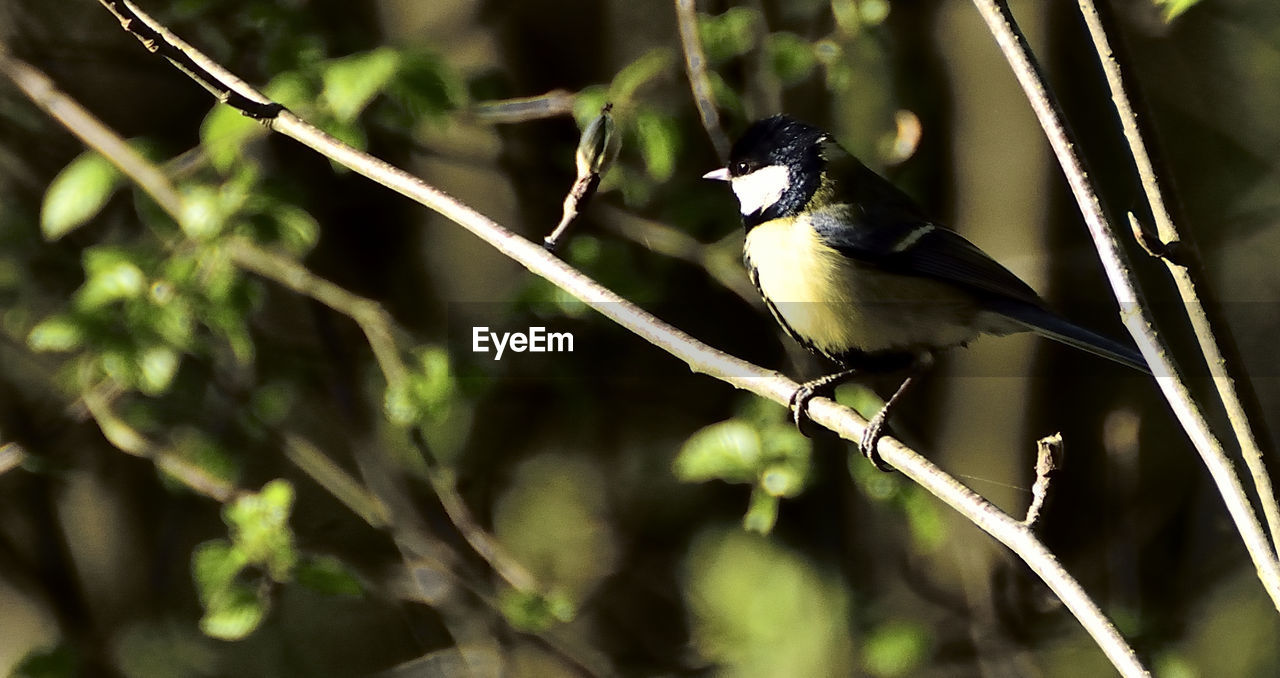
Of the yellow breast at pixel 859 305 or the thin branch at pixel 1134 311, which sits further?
the yellow breast at pixel 859 305

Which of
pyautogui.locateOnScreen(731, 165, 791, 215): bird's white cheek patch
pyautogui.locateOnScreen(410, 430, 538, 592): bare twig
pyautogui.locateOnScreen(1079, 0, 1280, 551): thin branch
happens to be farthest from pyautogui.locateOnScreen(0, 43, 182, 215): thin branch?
pyautogui.locateOnScreen(1079, 0, 1280, 551): thin branch

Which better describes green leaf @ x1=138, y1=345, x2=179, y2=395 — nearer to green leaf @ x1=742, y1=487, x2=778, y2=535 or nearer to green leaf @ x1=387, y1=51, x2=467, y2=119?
green leaf @ x1=387, y1=51, x2=467, y2=119

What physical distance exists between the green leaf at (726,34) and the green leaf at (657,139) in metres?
0.13

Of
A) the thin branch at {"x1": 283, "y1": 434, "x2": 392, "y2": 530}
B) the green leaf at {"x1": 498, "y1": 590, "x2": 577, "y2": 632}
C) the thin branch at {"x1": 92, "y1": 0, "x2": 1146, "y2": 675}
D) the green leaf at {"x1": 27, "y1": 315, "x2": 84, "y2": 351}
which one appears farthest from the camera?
the thin branch at {"x1": 283, "y1": 434, "x2": 392, "y2": 530}

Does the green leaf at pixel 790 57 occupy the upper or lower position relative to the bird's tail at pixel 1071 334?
upper

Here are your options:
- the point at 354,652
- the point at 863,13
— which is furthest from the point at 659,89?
the point at 354,652

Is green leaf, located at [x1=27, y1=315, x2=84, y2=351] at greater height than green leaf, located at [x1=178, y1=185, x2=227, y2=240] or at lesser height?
lesser

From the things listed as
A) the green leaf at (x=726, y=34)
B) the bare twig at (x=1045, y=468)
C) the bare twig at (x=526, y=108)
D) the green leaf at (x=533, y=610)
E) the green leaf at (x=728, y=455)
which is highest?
the green leaf at (x=726, y=34)

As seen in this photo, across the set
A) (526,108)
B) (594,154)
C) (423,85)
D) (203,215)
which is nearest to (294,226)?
(203,215)

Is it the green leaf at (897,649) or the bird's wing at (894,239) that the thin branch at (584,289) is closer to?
the bird's wing at (894,239)

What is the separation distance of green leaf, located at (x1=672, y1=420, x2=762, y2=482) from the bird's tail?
30 centimetres

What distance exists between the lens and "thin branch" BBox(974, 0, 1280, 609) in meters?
0.56

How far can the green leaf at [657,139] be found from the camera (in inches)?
43.6

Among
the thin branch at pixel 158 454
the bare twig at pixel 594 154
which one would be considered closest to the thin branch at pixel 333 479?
the thin branch at pixel 158 454
